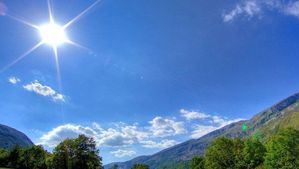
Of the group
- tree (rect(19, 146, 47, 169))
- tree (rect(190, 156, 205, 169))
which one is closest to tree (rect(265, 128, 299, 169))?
tree (rect(190, 156, 205, 169))

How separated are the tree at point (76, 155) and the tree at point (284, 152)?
5053 cm

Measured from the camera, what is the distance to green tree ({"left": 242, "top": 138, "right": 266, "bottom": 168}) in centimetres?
10894

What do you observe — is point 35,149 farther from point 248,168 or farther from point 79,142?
point 248,168

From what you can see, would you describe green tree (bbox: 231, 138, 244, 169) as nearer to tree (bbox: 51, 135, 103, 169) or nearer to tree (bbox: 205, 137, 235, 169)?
tree (bbox: 205, 137, 235, 169)

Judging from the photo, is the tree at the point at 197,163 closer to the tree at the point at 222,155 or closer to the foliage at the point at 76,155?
the tree at the point at 222,155

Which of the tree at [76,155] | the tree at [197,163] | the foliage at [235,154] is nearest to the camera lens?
the tree at [76,155]

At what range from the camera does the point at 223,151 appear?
118m

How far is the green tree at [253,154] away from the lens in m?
109

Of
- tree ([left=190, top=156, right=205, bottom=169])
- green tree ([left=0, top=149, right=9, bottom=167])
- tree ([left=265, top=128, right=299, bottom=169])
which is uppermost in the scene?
green tree ([left=0, top=149, right=9, bottom=167])

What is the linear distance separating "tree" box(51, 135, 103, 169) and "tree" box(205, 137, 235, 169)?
49.5 metres

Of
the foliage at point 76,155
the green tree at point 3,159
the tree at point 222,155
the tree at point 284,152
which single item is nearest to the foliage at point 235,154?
the tree at point 222,155

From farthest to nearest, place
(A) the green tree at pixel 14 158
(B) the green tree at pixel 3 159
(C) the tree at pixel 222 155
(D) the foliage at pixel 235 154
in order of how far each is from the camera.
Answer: (B) the green tree at pixel 3 159
(A) the green tree at pixel 14 158
(C) the tree at pixel 222 155
(D) the foliage at pixel 235 154

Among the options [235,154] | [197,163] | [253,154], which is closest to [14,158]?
[197,163]

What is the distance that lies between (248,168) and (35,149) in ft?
272
